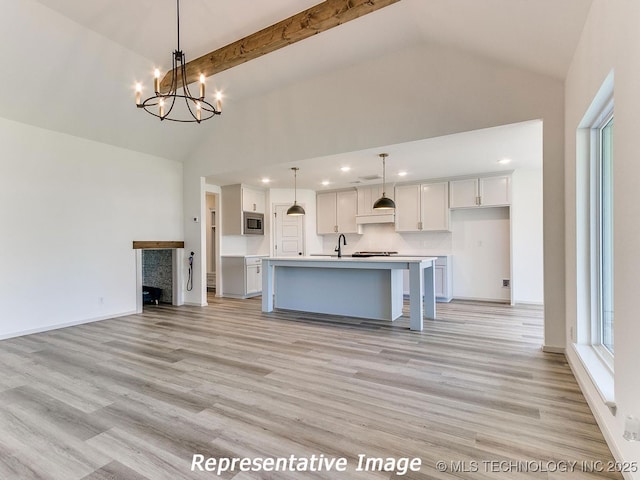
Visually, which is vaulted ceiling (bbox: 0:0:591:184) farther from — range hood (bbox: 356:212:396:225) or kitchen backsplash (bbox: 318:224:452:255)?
kitchen backsplash (bbox: 318:224:452:255)

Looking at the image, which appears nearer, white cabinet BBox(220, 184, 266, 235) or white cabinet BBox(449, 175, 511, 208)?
white cabinet BBox(449, 175, 511, 208)

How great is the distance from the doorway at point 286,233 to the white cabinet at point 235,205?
65cm

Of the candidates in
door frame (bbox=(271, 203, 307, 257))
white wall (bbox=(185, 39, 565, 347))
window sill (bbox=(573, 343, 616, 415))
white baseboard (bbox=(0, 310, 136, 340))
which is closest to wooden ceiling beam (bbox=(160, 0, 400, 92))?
white wall (bbox=(185, 39, 565, 347))

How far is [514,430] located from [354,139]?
3622mm

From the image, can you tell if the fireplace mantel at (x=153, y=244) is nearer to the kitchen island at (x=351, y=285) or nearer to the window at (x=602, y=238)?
the kitchen island at (x=351, y=285)

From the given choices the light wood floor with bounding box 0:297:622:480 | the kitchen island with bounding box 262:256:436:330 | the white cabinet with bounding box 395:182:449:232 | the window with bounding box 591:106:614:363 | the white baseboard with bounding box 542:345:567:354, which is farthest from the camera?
the white cabinet with bounding box 395:182:449:232

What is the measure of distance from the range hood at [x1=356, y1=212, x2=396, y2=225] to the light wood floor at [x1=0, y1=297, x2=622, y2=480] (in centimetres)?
346

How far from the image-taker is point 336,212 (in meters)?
7.86

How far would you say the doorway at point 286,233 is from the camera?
7.88m

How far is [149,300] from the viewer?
21.6ft

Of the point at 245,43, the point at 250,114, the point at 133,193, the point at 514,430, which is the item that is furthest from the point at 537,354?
the point at 133,193

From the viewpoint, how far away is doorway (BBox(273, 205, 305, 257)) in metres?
7.88

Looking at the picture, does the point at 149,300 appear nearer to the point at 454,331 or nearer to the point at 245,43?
the point at 245,43

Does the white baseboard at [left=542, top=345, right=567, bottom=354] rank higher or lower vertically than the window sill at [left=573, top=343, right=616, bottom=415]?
lower
